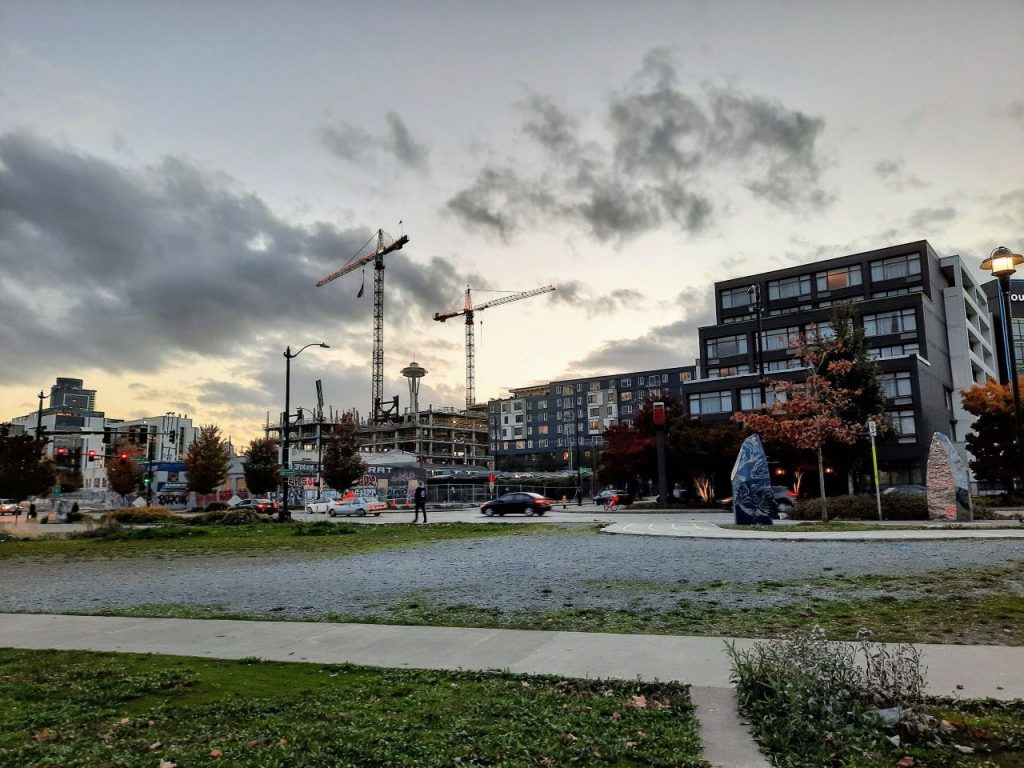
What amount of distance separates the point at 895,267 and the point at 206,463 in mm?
72102

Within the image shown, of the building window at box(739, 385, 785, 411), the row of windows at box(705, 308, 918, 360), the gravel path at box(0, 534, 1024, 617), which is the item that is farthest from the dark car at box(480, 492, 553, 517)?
the building window at box(739, 385, 785, 411)

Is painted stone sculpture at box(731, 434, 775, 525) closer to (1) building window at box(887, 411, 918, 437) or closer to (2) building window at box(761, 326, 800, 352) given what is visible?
(1) building window at box(887, 411, 918, 437)

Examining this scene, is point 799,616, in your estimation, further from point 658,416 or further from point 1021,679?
point 658,416

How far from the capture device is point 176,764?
4602 millimetres

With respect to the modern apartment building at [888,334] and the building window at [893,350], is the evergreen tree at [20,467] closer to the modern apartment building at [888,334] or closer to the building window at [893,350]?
the modern apartment building at [888,334]

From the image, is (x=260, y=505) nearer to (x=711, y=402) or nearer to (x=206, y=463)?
(x=206, y=463)

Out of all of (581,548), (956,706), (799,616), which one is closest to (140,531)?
(581,548)

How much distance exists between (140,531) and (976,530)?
30963 mm

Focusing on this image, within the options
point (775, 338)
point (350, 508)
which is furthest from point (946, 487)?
point (775, 338)

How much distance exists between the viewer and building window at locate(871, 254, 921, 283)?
246 ft

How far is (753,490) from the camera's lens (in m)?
29.4

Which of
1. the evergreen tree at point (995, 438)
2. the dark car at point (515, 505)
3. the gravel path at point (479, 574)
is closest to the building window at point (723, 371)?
the evergreen tree at point (995, 438)

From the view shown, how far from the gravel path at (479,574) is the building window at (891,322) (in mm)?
57335

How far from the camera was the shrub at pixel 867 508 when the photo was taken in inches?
1241
